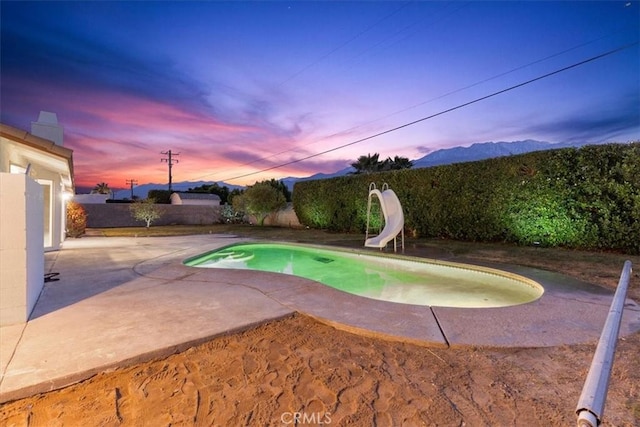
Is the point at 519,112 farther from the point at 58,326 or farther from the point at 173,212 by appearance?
the point at 173,212

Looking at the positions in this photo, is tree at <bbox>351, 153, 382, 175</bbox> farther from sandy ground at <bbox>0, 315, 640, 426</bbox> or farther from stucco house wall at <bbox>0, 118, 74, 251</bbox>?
sandy ground at <bbox>0, 315, 640, 426</bbox>

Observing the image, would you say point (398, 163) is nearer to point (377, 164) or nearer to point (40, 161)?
point (377, 164)

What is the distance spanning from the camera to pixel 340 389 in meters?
2.16

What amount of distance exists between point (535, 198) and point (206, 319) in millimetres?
9661

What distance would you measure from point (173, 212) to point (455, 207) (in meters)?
20.1

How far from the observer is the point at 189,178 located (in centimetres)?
4331

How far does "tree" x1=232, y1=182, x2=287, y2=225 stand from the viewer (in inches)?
800

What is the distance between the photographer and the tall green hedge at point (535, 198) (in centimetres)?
767

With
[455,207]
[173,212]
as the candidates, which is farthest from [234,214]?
[455,207]

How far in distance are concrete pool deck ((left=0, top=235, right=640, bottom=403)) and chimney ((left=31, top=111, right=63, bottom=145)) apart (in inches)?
322

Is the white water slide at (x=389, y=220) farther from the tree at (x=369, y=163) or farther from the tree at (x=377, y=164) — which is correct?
the tree at (x=369, y=163)

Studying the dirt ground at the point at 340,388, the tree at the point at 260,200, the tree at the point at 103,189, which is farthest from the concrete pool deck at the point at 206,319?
the tree at the point at 103,189

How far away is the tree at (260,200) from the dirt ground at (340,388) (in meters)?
17.8

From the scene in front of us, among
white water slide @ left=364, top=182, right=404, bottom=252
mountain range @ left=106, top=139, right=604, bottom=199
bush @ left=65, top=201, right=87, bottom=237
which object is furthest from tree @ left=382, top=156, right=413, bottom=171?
bush @ left=65, top=201, right=87, bottom=237
